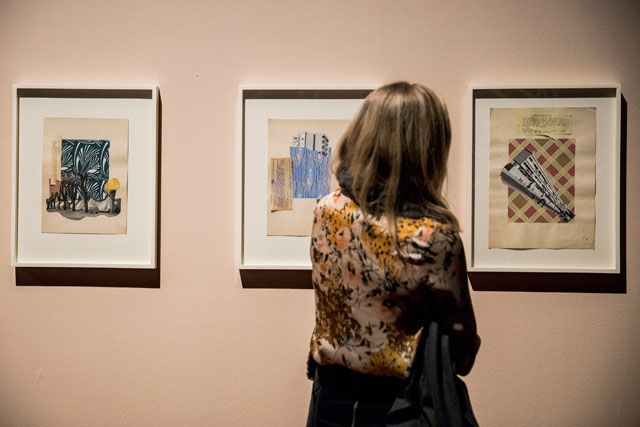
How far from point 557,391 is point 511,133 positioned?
0.86 meters

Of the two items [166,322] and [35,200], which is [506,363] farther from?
[35,200]

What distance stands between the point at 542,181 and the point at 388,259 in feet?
2.82

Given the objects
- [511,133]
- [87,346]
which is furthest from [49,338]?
[511,133]

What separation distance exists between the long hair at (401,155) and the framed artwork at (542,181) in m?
0.60

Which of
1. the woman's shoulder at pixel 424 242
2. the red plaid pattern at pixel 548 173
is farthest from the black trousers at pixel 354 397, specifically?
the red plaid pattern at pixel 548 173

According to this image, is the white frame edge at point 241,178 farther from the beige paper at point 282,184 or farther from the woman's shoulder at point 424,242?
the woman's shoulder at point 424,242

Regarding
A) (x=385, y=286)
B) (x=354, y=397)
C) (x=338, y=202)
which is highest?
(x=338, y=202)

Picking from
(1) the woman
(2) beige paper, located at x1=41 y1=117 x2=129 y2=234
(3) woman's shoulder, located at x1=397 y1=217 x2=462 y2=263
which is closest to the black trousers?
(1) the woman

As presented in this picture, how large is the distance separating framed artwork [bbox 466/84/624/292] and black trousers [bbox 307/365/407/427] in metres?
0.68

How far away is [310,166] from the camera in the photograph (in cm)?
146

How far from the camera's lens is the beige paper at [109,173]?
1486 millimetres

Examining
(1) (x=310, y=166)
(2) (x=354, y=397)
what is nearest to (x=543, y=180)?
(1) (x=310, y=166)

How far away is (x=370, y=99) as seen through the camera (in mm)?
909

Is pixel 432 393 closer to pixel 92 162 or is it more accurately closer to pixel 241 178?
pixel 241 178
